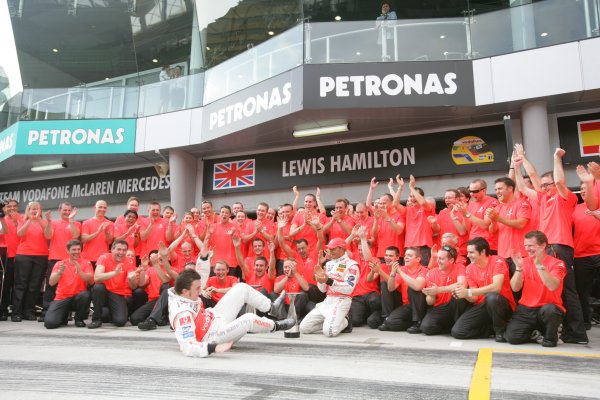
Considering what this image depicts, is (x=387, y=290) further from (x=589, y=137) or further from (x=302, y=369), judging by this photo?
(x=589, y=137)

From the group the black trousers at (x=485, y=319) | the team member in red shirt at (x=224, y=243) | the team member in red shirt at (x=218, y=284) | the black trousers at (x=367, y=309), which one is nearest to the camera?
the black trousers at (x=485, y=319)

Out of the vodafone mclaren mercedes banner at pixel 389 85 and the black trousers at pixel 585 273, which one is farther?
the vodafone mclaren mercedes banner at pixel 389 85

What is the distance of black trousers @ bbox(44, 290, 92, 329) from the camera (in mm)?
7007

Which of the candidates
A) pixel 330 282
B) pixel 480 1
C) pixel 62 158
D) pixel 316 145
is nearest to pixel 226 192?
pixel 316 145

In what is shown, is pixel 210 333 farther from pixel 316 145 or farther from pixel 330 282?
pixel 316 145

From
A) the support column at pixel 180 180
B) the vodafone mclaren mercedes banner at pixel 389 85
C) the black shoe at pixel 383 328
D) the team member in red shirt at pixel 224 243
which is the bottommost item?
the black shoe at pixel 383 328

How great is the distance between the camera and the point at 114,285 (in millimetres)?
7551

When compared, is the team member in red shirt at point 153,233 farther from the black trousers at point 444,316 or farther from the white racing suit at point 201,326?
the black trousers at point 444,316

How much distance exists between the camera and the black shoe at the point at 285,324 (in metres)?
5.56

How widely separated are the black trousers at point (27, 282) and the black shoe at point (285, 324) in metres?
5.21

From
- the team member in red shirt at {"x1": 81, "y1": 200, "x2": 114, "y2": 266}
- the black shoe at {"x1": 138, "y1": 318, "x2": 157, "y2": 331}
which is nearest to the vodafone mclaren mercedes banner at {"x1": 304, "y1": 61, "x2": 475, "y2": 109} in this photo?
the team member in red shirt at {"x1": 81, "y1": 200, "x2": 114, "y2": 266}

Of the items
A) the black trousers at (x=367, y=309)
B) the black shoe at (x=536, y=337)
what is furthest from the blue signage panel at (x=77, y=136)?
the black shoe at (x=536, y=337)

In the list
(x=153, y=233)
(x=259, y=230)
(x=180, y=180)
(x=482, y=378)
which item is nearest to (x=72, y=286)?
(x=153, y=233)

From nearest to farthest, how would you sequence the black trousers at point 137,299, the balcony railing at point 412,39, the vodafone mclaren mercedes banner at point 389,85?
the black trousers at point 137,299, the balcony railing at point 412,39, the vodafone mclaren mercedes banner at point 389,85
